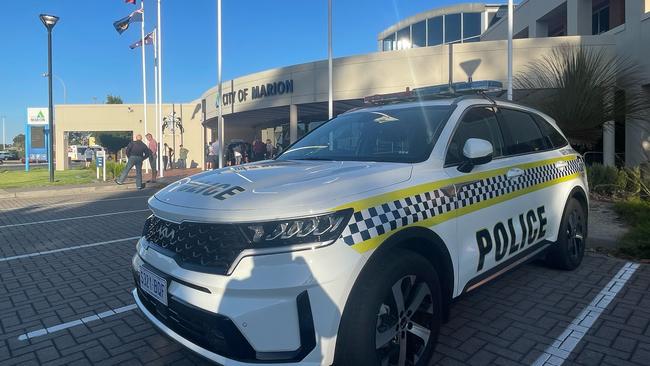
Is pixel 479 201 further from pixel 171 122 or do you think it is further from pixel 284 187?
pixel 171 122

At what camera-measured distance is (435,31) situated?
105 ft

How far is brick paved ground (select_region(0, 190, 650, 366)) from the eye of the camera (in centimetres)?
320

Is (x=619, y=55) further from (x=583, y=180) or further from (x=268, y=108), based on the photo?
(x=268, y=108)

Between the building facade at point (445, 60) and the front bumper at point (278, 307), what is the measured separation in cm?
1127

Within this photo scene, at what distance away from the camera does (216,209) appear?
2404 millimetres

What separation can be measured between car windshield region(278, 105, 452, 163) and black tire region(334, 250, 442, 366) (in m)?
0.83

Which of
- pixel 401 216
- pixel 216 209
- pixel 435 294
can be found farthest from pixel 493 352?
pixel 216 209

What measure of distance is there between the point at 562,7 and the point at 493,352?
70.2ft

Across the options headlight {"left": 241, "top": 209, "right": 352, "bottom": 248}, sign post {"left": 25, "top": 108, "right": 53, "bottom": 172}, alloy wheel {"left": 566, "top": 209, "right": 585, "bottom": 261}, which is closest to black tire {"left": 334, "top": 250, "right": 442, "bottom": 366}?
headlight {"left": 241, "top": 209, "right": 352, "bottom": 248}

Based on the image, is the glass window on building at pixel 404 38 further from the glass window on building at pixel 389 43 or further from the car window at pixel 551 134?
the car window at pixel 551 134

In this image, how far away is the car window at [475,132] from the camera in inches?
131

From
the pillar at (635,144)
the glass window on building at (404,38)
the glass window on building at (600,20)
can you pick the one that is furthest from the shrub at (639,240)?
the glass window on building at (404,38)

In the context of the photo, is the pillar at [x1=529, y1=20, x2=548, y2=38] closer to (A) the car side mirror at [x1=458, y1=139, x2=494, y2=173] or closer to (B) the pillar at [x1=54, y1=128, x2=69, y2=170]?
(A) the car side mirror at [x1=458, y1=139, x2=494, y2=173]

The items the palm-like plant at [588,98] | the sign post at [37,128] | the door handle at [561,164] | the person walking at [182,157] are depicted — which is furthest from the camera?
the person walking at [182,157]
